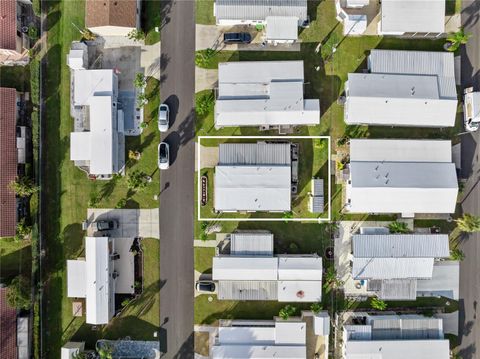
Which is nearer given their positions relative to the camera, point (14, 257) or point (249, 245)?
point (249, 245)

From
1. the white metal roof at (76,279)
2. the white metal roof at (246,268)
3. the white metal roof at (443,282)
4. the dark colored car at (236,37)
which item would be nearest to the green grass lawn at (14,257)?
the white metal roof at (76,279)

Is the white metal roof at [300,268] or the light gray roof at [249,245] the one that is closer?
the white metal roof at [300,268]

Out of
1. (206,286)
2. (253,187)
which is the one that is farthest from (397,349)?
(253,187)

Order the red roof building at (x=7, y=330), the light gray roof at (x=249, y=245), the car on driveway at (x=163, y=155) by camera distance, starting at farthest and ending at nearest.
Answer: the car on driveway at (x=163, y=155), the red roof building at (x=7, y=330), the light gray roof at (x=249, y=245)

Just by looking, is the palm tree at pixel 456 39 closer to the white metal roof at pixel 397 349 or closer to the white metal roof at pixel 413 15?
the white metal roof at pixel 413 15

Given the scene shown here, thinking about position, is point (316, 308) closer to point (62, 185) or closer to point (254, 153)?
point (254, 153)

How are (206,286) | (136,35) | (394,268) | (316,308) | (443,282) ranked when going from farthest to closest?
(136,35) → (443,282) → (206,286) → (316,308) → (394,268)

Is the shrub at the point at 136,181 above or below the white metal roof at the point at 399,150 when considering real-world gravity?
below

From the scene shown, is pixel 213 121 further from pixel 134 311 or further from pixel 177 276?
pixel 134 311
